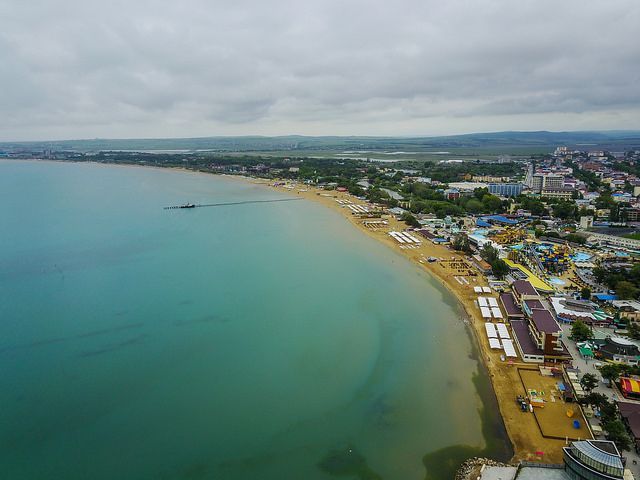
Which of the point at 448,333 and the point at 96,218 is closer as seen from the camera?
the point at 448,333

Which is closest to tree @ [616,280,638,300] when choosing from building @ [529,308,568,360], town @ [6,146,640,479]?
town @ [6,146,640,479]

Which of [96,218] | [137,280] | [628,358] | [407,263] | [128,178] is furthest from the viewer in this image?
[128,178]

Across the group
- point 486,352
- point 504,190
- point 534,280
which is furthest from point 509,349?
point 504,190

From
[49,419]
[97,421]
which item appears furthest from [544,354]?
[49,419]

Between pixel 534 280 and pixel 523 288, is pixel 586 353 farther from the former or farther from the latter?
pixel 534 280

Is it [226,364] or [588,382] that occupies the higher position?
[588,382]

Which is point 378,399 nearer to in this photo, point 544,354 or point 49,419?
point 544,354
